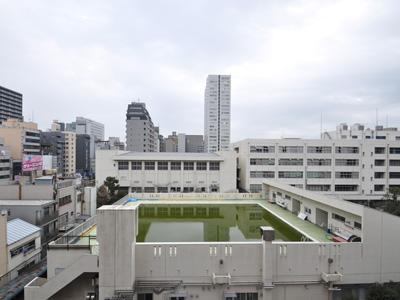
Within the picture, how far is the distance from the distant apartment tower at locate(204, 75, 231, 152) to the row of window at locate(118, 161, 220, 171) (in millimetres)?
53263

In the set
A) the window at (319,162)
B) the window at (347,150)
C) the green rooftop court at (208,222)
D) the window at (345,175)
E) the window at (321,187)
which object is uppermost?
the window at (347,150)

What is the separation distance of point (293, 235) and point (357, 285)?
3641 millimetres

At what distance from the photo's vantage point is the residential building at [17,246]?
12.9 m

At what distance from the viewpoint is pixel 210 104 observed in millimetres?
94562

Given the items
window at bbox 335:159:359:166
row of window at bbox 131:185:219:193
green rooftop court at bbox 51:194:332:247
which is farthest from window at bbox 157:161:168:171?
window at bbox 335:159:359:166

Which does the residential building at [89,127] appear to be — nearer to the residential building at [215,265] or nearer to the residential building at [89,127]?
the residential building at [89,127]

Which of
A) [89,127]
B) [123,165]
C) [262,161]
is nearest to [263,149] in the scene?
[262,161]

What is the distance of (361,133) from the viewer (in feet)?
183

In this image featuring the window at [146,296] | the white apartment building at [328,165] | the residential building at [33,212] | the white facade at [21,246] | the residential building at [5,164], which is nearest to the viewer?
the window at [146,296]

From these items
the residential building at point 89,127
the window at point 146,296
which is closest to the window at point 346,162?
the window at point 146,296

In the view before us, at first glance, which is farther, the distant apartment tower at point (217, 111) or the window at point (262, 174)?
the distant apartment tower at point (217, 111)

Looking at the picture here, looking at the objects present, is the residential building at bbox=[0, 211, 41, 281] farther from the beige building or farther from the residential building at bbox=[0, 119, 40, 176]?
the beige building

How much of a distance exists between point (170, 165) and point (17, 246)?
2493cm

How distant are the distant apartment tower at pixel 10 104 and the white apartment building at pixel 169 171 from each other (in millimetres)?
62413
